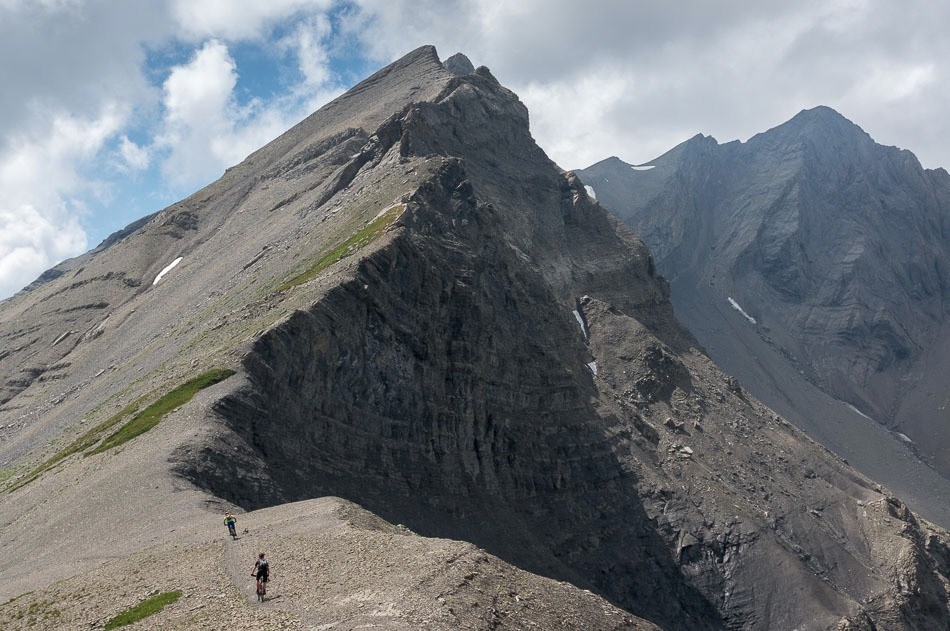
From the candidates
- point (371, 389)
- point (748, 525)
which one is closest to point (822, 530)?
point (748, 525)

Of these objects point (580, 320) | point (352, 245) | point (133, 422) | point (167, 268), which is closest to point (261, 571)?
point (133, 422)

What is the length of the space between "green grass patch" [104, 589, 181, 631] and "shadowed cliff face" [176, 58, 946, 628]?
68.7 ft

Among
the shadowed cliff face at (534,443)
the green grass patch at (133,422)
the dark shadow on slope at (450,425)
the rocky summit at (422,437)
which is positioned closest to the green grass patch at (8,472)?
the rocky summit at (422,437)

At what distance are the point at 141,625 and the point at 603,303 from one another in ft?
338

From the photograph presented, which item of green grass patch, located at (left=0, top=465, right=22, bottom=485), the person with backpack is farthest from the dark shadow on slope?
the person with backpack

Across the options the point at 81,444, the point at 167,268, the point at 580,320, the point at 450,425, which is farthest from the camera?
the point at 167,268

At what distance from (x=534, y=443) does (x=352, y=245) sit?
27.2m

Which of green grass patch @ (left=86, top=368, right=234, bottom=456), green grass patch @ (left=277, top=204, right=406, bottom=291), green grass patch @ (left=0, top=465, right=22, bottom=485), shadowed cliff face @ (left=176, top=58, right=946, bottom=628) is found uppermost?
green grass patch @ (left=277, top=204, right=406, bottom=291)

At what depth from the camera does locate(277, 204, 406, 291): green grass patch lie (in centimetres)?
8562

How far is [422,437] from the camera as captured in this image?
77.4 metres

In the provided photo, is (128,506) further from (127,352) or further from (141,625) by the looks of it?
(127,352)

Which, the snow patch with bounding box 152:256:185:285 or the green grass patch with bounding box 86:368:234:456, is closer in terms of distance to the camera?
the green grass patch with bounding box 86:368:234:456

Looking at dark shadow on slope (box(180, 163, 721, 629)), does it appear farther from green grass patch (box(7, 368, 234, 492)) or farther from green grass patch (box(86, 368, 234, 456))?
green grass patch (box(7, 368, 234, 492))

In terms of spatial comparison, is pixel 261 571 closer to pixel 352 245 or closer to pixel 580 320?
pixel 352 245
